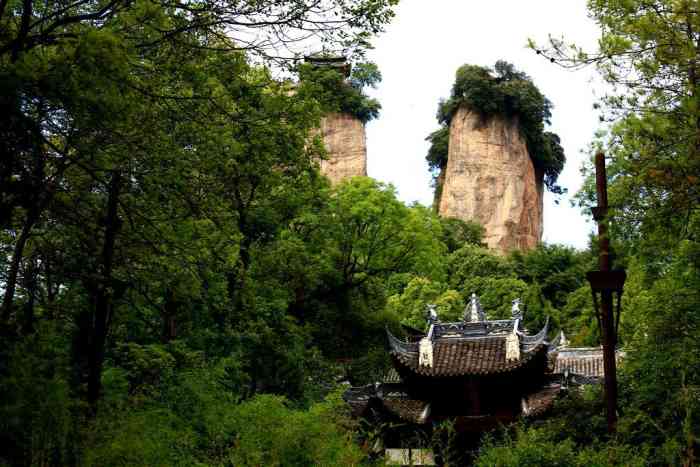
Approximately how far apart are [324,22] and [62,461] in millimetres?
5553

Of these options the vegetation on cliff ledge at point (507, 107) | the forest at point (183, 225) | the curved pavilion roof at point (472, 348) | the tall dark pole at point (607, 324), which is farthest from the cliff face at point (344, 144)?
the tall dark pole at point (607, 324)

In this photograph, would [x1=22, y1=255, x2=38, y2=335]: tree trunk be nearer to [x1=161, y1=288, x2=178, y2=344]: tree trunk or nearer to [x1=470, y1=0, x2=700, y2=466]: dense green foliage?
[x1=161, y1=288, x2=178, y2=344]: tree trunk

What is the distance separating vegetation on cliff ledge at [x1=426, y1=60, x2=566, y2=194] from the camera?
59.0 m

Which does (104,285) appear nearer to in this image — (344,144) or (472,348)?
(472,348)

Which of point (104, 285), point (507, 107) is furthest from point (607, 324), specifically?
point (507, 107)

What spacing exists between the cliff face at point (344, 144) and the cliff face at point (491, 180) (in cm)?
653

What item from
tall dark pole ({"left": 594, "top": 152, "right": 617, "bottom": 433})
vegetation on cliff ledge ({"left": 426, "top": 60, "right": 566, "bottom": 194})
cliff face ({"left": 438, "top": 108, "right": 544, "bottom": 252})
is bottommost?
tall dark pole ({"left": 594, "top": 152, "right": 617, "bottom": 433})

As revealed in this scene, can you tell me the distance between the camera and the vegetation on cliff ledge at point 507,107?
5903 cm

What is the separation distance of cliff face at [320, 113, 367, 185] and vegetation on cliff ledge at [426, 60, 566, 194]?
648 centimetres

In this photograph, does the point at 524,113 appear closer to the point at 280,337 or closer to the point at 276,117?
the point at 280,337

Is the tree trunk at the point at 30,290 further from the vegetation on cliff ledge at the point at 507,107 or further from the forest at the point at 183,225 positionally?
the vegetation on cliff ledge at the point at 507,107

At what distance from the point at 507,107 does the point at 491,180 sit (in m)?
4.74

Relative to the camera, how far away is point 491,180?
206 feet

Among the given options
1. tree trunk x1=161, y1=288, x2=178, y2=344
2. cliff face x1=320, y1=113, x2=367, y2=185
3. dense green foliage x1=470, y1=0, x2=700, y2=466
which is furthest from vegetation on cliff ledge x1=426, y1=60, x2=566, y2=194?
dense green foliage x1=470, y1=0, x2=700, y2=466
